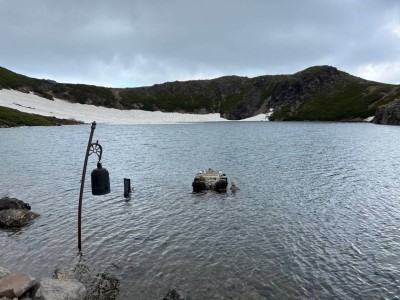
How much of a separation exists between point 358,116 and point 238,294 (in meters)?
203

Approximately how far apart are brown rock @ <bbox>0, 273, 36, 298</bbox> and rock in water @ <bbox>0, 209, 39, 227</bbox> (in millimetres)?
13065

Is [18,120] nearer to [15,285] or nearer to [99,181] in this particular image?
[99,181]

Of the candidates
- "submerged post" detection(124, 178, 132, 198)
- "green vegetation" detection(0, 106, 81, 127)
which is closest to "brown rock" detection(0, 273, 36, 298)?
"submerged post" detection(124, 178, 132, 198)

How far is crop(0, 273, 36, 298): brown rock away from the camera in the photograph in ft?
47.4

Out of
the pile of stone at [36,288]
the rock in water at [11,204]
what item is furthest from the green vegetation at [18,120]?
the pile of stone at [36,288]

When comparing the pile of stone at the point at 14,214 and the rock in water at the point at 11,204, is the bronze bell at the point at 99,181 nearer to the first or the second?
the pile of stone at the point at 14,214

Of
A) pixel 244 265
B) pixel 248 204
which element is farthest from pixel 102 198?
pixel 244 265

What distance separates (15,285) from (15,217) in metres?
14.6

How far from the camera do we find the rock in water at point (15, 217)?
27594 millimetres

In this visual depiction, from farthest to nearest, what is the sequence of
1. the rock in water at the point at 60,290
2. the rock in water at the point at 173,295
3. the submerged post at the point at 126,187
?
the submerged post at the point at 126,187
the rock in water at the point at 173,295
the rock in water at the point at 60,290

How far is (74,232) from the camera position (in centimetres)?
2580

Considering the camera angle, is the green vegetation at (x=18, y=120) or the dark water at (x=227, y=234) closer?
the dark water at (x=227, y=234)

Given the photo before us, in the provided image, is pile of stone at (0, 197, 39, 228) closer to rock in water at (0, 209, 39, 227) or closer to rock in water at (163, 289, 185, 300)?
rock in water at (0, 209, 39, 227)

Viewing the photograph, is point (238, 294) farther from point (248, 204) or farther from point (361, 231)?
point (248, 204)
